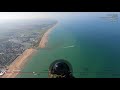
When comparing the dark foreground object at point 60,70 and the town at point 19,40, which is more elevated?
the town at point 19,40

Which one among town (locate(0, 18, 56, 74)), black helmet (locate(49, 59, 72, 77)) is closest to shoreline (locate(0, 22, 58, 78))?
town (locate(0, 18, 56, 74))

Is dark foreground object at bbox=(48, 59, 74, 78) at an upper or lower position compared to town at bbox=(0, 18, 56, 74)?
lower

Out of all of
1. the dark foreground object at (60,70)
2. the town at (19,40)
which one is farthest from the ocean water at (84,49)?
the town at (19,40)

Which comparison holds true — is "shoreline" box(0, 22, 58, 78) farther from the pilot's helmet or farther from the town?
the pilot's helmet

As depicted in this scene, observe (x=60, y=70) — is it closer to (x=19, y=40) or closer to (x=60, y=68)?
(x=60, y=68)

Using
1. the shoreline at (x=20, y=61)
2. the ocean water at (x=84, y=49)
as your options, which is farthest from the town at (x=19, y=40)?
the ocean water at (x=84, y=49)

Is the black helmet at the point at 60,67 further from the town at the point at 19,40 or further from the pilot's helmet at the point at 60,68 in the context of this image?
the town at the point at 19,40

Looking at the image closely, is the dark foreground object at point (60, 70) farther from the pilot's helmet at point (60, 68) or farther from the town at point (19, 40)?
the town at point (19, 40)

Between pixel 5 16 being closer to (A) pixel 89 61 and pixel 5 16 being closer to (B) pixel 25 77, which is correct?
(B) pixel 25 77

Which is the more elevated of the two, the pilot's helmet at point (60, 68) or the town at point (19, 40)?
the town at point (19, 40)
